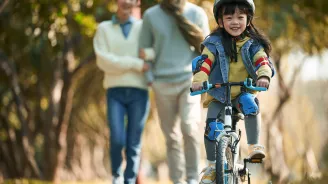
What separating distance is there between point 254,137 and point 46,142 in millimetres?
14335

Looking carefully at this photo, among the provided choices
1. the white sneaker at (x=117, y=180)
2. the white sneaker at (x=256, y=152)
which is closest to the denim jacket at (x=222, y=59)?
the white sneaker at (x=256, y=152)

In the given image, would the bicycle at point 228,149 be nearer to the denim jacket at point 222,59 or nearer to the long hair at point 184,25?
the denim jacket at point 222,59

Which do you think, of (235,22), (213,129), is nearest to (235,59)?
(235,22)

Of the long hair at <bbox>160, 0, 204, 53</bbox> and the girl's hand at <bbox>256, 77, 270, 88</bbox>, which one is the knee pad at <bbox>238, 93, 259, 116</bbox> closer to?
the girl's hand at <bbox>256, 77, 270, 88</bbox>

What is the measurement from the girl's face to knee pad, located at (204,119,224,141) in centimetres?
74

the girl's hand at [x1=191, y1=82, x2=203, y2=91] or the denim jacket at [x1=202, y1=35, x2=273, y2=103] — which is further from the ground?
the denim jacket at [x1=202, y1=35, x2=273, y2=103]

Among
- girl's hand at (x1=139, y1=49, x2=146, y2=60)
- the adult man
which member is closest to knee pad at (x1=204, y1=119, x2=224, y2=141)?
the adult man

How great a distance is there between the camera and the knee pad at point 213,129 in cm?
674

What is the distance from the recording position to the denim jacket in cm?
689

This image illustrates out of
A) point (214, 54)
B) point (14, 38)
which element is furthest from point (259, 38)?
point (14, 38)

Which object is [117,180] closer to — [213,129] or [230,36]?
[213,129]

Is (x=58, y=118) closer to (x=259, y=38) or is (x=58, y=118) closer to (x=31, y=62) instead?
(x=31, y=62)

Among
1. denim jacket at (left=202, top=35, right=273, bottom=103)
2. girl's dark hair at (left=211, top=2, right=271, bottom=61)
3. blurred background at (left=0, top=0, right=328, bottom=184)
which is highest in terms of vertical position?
girl's dark hair at (left=211, top=2, right=271, bottom=61)

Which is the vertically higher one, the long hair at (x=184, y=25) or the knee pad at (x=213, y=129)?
the long hair at (x=184, y=25)
